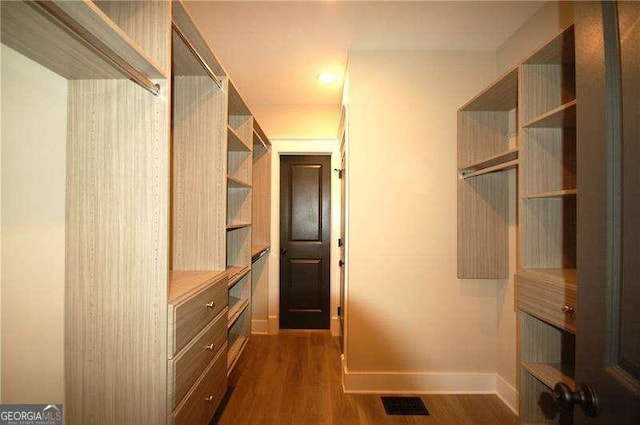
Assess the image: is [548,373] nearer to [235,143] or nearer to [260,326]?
[235,143]

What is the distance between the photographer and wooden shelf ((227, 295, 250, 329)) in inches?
78.6

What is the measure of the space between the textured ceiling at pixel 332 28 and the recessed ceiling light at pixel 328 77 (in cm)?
9

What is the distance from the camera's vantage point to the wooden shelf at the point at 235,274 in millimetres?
1990

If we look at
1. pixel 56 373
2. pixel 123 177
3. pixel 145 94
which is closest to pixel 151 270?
pixel 123 177

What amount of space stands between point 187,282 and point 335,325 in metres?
2.44

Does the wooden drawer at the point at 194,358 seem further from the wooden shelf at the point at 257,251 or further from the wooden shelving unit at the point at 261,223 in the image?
the wooden shelving unit at the point at 261,223

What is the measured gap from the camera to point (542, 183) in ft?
4.74

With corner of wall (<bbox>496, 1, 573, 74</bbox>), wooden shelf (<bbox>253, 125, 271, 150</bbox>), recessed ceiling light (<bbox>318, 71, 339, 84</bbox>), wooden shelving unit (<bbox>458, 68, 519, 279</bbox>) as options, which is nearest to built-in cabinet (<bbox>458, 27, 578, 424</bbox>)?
corner of wall (<bbox>496, 1, 573, 74</bbox>)

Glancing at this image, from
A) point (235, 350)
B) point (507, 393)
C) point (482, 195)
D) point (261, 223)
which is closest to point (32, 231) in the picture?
point (235, 350)

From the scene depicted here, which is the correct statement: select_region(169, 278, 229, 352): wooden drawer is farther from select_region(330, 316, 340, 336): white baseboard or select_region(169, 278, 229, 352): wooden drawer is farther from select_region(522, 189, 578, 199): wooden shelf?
select_region(330, 316, 340, 336): white baseboard

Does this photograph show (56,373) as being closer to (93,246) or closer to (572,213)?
(93,246)

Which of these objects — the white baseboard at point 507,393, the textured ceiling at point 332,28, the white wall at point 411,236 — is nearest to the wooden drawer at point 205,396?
the white wall at point 411,236

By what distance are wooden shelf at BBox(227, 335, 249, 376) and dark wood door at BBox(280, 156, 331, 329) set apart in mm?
1222

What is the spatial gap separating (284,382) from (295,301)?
130cm
